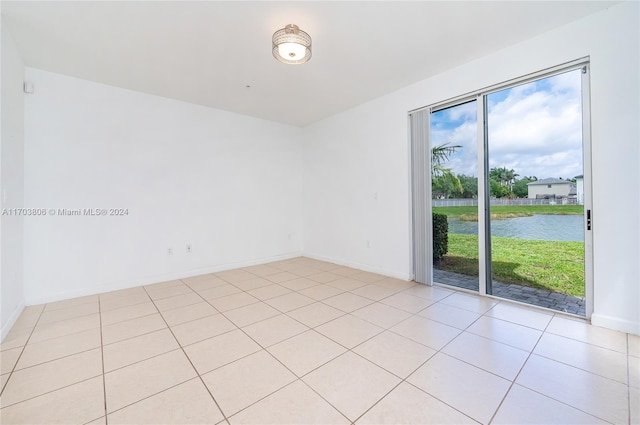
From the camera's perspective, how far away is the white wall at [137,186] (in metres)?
3.09

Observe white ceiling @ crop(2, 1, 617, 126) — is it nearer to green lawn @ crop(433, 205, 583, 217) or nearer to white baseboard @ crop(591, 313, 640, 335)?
green lawn @ crop(433, 205, 583, 217)

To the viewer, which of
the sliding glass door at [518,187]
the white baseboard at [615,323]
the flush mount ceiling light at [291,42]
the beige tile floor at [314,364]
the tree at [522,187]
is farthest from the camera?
the tree at [522,187]

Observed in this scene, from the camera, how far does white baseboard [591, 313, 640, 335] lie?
85.4 inches

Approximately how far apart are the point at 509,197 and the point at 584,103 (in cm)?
106

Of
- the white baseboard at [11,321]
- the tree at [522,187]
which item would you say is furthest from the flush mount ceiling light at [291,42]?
the white baseboard at [11,321]

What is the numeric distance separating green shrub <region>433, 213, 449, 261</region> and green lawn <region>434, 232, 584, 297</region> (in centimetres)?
24

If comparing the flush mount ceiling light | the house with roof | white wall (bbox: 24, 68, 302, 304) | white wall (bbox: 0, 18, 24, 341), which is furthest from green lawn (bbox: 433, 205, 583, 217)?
white wall (bbox: 0, 18, 24, 341)

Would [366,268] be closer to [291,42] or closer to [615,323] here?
[615,323]

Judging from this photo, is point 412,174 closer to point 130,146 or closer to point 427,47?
point 427,47

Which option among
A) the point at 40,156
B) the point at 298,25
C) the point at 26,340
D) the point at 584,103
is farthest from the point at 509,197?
the point at 40,156

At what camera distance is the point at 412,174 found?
3691 millimetres

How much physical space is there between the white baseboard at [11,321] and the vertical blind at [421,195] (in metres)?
4.37

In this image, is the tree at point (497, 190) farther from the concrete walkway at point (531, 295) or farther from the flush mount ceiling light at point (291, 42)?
the flush mount ceiling light at point (291, 42)

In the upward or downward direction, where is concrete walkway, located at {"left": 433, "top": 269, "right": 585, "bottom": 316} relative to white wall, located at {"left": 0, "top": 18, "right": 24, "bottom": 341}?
downward
